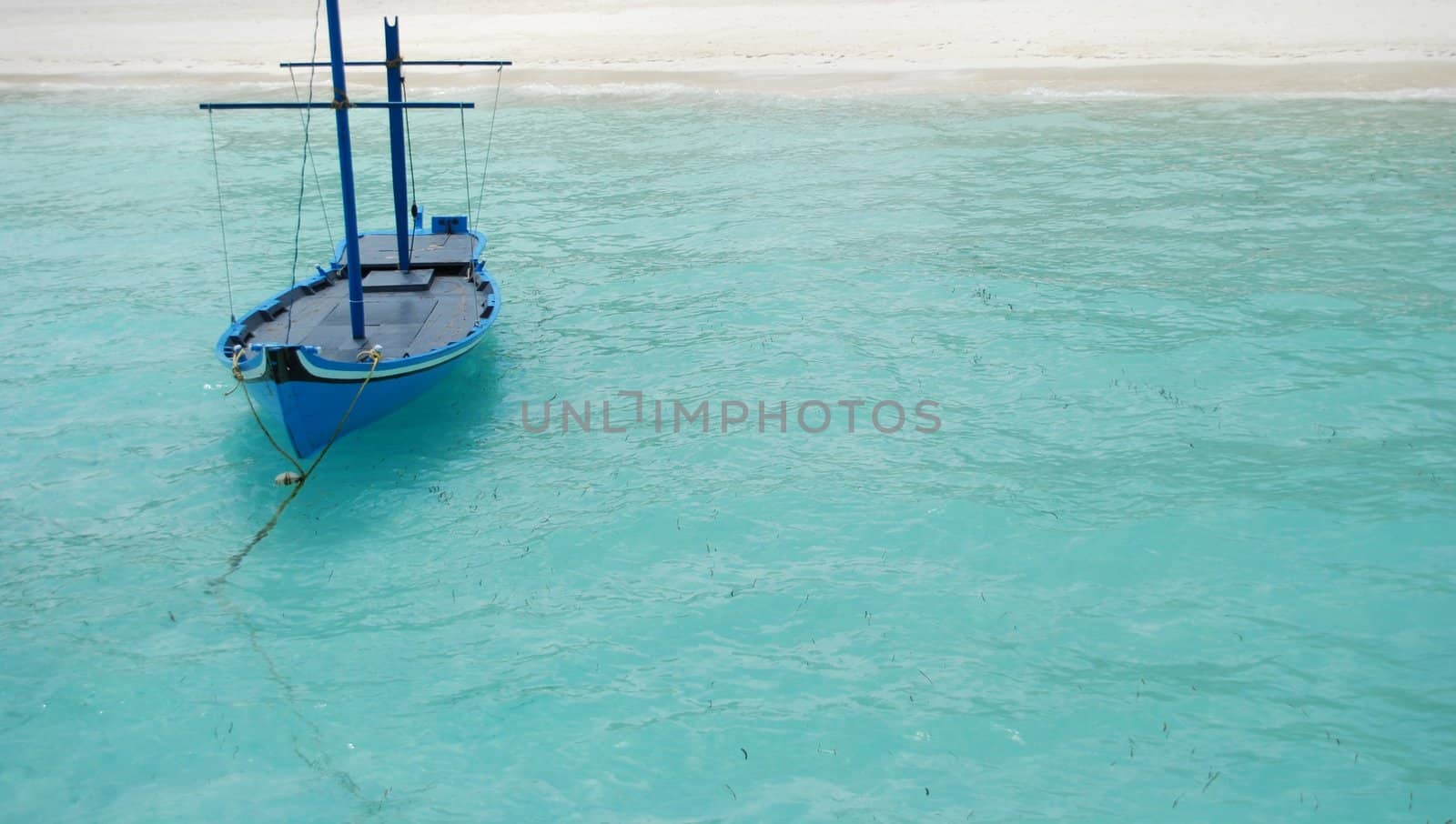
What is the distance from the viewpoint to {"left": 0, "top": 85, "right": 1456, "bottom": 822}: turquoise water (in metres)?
9.58

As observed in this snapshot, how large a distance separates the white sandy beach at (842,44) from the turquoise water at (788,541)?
15636 mm

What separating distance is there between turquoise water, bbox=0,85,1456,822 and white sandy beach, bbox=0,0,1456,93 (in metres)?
15.6

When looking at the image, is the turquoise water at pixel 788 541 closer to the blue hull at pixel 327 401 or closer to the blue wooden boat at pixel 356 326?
the blue hull at pixel 327 401

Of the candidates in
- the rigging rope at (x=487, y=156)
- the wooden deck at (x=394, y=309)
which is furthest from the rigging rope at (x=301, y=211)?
the rigging rope at (x=487, y=156)

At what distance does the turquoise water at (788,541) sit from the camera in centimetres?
958

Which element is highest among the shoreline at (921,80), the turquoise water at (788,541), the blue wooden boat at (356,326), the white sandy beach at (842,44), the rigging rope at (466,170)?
the white sandy beach at (842,44)

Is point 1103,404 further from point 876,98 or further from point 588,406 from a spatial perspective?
point 876,98

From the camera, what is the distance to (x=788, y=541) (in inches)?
504

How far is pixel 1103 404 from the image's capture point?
15.6 m

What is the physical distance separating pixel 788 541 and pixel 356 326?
245 inches

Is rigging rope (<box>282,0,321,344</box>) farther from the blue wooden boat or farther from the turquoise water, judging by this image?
the turquoise water

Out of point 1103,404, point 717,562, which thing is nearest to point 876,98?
point 1103,404

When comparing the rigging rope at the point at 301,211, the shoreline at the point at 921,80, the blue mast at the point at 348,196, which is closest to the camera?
the blue mast at the point at 348,196

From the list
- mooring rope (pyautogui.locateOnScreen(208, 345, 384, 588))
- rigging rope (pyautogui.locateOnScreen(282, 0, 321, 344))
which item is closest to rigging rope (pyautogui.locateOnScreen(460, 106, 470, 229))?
rigging rope (pyautogui.locateOnScreen(282, 0, 321, 344))
